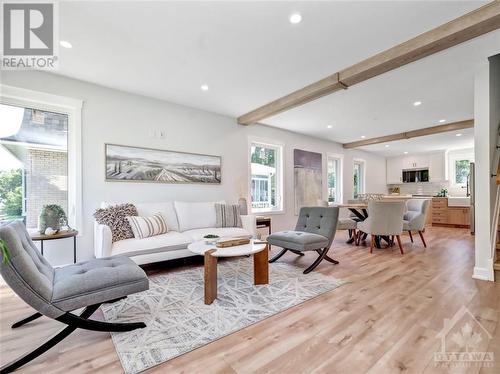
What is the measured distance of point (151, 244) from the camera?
2.94 metres

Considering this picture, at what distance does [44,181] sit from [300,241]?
11.3 feet

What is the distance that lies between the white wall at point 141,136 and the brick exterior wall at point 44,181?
0.27m

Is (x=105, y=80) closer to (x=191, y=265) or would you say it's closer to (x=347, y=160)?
(x=191, y=265)

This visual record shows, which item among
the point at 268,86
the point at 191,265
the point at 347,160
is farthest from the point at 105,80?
the point at 347,160

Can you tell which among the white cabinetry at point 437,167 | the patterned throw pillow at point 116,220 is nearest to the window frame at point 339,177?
the white cabinetry at point 437,167

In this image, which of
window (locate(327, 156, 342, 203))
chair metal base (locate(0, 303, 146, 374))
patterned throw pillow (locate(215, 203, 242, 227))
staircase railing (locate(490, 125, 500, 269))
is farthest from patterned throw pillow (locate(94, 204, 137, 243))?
window (locate(327, 156, 342, 203))

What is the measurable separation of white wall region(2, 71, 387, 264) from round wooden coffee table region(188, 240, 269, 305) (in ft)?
5.94

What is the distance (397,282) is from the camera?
2.72 m

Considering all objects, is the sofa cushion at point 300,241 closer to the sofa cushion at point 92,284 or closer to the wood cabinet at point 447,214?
the sofa cushion at point 92,284

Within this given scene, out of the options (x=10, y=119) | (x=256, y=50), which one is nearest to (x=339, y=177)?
(x=256, y=50)

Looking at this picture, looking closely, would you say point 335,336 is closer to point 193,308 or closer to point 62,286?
point 193,308

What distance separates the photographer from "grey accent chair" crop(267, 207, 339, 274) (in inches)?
120

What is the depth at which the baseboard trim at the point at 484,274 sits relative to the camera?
108 inches

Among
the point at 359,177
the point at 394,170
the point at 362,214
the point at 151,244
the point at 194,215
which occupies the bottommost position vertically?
the point at 151,244
